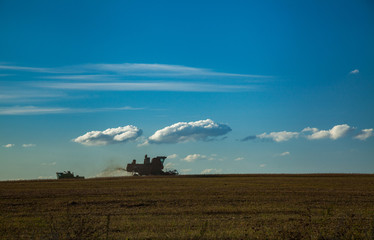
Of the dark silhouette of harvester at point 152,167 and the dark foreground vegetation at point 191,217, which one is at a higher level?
the dark silhouette of harvester at point 152,167

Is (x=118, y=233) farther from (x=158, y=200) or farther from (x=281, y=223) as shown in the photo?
(x=158, y=200)

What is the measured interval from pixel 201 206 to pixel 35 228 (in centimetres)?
930

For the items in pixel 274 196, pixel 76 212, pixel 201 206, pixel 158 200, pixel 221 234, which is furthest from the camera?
A: pixel 274 196

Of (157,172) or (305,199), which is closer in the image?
(305,199)

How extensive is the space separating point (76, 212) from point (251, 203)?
9.98 m

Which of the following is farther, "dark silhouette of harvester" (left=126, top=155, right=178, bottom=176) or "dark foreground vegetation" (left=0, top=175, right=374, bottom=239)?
"dark silhouette of harvester" (left=126, top=155, right=178, bottom=176)

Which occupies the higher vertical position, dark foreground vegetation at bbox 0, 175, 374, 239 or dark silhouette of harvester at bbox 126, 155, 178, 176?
dark silhouette of harvester at bbox 126, 155, 178, 176

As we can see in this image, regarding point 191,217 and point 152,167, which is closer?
point 191,217

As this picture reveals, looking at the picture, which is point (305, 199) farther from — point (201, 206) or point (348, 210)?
point (201, 206)

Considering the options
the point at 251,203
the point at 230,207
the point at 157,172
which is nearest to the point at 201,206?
the point at 230,207

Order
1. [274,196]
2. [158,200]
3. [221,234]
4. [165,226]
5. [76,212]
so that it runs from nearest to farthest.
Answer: [221,234]
[165,226]
[76,212]
[158,200]
[274,196]

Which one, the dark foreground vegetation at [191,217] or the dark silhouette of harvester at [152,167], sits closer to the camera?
the dark foreground vegetation at [191,217]

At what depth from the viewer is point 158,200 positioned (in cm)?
2517

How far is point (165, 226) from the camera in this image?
15.6 metres
